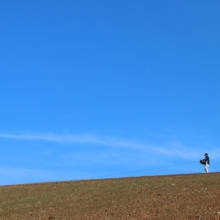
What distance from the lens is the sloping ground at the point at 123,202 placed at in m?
18.8

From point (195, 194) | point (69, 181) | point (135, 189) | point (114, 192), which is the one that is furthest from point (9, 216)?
point (69, 181)

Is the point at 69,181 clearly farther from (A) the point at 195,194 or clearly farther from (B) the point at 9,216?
(A) the point at 195,194

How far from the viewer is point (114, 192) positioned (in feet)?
87.5

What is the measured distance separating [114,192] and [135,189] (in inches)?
67.9

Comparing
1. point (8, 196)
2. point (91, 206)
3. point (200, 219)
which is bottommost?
point (200, 219)

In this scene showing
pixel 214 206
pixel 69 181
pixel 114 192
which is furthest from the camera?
pixel 69 181

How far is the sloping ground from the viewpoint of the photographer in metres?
18.8

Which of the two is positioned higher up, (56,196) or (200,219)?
(56,196)

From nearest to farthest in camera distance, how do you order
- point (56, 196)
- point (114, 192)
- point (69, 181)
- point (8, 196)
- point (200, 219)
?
point (200, 219)
point (114, 192)
point (56, 196)
point (8, 196)
point (69, 181)

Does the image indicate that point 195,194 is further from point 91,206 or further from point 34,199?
point 34,199

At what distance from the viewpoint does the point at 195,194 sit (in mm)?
22141

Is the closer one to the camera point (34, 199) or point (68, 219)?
point (68, 219)

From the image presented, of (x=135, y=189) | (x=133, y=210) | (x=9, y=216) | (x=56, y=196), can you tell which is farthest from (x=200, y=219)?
(x=56, y=196)

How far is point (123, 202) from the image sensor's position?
2239cm
